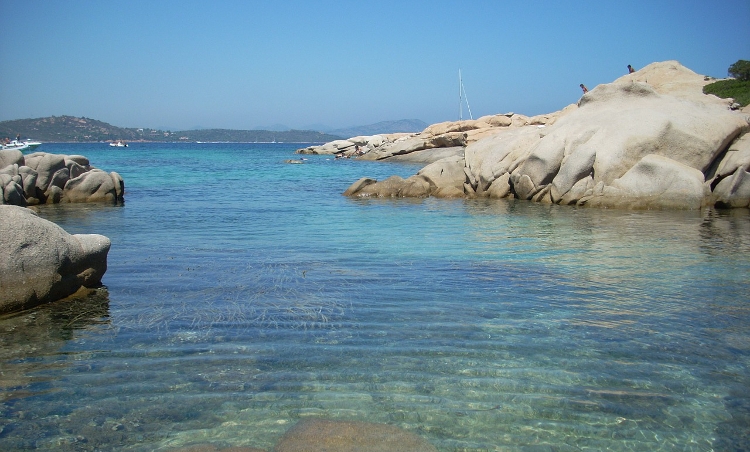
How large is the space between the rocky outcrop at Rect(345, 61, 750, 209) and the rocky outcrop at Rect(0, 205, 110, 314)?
1603cm

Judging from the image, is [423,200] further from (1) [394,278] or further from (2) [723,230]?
(1) [394,278]

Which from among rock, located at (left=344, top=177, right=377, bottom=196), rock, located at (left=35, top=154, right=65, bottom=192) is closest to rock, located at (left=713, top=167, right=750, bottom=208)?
rock, located at (left=344, top=177, right=377, bottom=196)

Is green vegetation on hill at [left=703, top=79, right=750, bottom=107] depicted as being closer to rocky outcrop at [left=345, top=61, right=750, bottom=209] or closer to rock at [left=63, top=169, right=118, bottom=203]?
rocky outcrop at [left=345, top=61, right=750, bottom=209]

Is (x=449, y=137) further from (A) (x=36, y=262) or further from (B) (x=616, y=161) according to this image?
(A) (x=36, y=262)

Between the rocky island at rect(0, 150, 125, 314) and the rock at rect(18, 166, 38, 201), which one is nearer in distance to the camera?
the rocky island at rect(0, 150, 125, 314)

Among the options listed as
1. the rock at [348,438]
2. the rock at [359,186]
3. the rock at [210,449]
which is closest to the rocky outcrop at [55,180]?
the rock at [359,186]

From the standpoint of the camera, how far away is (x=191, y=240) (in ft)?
44.7

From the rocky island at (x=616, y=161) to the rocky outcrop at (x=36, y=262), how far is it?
16.1m

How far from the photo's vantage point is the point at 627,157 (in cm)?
1945

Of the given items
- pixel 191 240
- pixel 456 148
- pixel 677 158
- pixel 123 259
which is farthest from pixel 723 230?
pixel 456 148

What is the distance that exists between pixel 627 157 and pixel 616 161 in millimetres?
350

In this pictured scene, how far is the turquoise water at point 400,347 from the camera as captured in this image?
4.82m

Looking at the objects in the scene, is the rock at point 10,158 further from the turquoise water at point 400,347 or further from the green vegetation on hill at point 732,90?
the green vegetation on hill at point 732,90

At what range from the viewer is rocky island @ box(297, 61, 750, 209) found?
61.8ft
